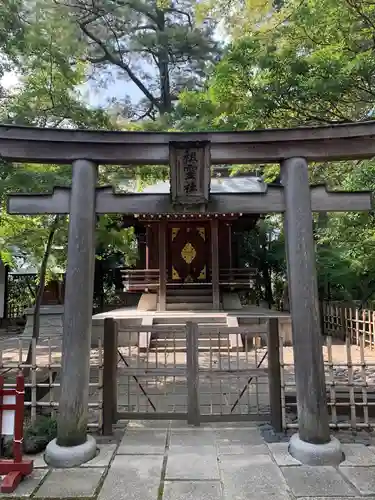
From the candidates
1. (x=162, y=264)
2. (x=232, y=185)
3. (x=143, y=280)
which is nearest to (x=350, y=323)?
(x=162, y=264)

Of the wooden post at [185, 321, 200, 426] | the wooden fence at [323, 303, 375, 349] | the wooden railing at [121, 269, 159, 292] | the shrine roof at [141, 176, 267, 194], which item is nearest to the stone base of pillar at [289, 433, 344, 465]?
the wooden post at [185, 321, 200, 426]

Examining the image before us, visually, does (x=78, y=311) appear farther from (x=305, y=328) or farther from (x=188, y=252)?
(x=188, y=252)

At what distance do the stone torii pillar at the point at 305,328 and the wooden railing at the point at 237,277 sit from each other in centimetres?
971

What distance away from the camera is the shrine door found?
602 inches

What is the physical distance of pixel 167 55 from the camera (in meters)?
23.1

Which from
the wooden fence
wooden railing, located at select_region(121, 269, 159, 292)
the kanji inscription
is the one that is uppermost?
the kanji inscription

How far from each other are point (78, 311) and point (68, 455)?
56.3 inches

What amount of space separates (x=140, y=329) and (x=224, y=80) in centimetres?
503

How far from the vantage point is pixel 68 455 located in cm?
382

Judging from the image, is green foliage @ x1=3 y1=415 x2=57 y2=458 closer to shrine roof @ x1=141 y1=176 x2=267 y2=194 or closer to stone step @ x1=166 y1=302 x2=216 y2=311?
stone step @ x1=166 y1=302 x2=216 y2=311

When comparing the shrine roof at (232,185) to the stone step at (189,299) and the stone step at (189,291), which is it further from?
the stone step at (189,299)

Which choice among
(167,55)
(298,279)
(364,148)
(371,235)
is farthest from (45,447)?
(167,55)

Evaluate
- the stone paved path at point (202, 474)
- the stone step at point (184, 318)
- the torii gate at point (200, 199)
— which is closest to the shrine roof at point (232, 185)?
the stone step at point (184, 318)

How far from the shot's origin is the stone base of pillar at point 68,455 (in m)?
3.79
